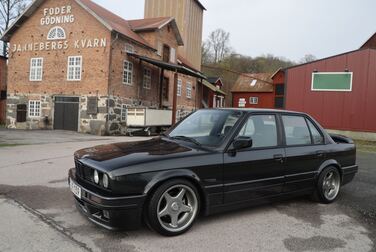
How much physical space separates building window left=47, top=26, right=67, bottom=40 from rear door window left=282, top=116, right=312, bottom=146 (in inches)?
788

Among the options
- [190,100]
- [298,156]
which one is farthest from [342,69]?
[298,156]

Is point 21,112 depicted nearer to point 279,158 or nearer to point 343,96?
point 343,96

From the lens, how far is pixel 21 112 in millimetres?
23547

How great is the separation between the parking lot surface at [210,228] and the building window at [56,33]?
18.0 m

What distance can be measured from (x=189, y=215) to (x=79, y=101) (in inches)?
736

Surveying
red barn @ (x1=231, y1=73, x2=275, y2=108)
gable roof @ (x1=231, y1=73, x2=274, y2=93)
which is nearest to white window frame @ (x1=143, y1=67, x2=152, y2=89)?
red barn @ (x1=231, y1=73, x2=275, y2=108)

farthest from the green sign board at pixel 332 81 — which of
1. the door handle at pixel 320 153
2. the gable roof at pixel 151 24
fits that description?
the door handle at pixel 320 153

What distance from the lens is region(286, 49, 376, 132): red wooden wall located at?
69.1ft

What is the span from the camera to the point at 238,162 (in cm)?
447

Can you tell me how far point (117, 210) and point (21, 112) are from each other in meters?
22.7

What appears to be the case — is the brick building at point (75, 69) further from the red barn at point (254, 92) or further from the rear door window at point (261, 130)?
the red barn at point (254, 92)

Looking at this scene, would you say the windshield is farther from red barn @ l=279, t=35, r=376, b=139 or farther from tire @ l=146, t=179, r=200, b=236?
red barn @ l=279, t=35, r=376, b=139

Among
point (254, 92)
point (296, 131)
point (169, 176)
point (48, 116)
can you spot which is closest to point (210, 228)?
point (169, 176)

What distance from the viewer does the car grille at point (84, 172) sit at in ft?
13.0
